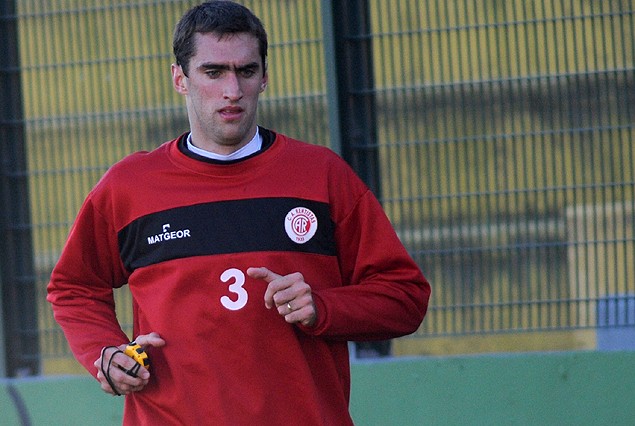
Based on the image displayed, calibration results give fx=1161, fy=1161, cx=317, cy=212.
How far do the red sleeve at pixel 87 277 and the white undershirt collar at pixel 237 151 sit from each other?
325 mm

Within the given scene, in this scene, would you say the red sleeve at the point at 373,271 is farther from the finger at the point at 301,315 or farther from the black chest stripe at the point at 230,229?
the finger at the point at 301,315

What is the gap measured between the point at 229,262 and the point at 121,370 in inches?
15.2

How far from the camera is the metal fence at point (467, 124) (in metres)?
4.95

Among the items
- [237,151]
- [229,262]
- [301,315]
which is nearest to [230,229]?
[229,262]

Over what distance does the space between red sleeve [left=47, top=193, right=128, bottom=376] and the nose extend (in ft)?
1.70

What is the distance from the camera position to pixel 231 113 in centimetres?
304

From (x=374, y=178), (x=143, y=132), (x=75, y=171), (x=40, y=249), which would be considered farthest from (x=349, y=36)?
(x=40, y=249)

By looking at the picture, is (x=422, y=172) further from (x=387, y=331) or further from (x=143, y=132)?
(x=387, y=331)

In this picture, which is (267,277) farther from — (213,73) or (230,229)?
(213,73)

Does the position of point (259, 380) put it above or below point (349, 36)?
below

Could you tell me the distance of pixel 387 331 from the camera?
306cm

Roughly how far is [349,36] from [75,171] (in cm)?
150

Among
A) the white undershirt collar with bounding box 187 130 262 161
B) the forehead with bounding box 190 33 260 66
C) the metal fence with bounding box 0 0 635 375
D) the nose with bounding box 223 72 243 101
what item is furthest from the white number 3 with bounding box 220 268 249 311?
the metal fence with bounding box 0 0 635 375

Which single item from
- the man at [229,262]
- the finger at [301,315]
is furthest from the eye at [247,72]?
the finger at [301,315]
